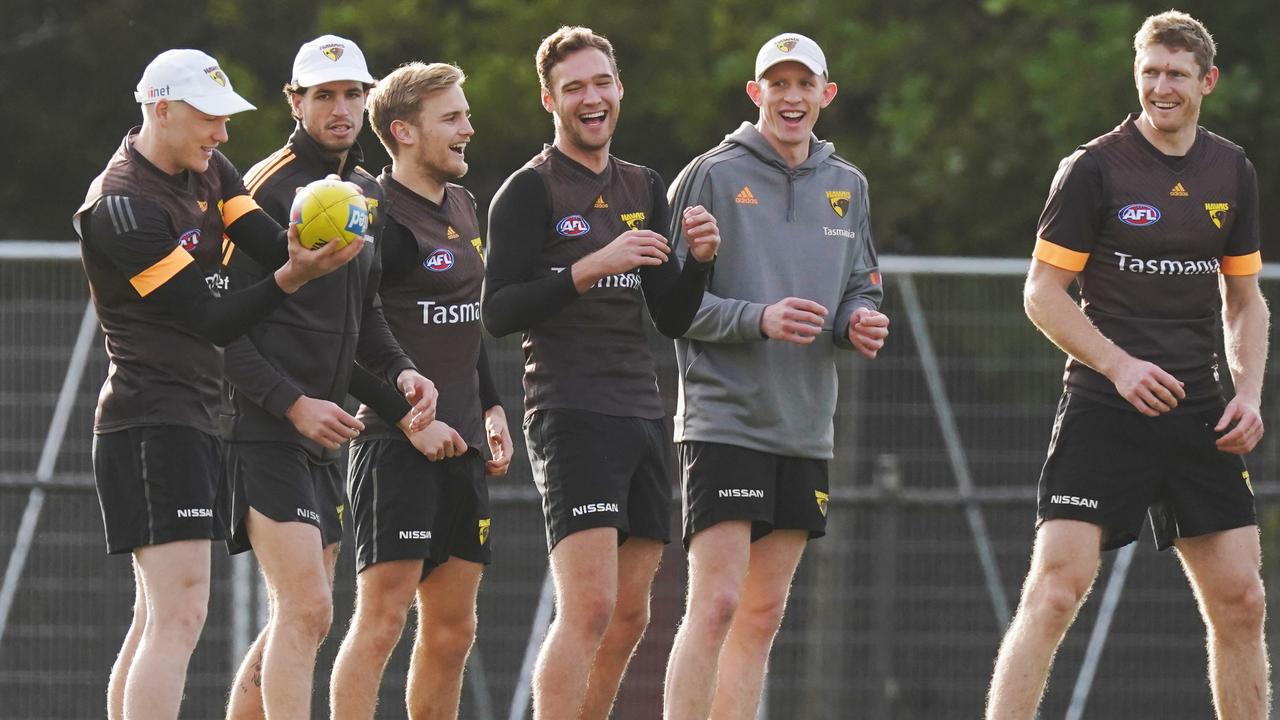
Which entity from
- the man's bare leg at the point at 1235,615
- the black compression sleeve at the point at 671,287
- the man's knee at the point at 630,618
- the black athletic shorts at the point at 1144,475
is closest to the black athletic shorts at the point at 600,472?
the man's knee at the point at 630,618

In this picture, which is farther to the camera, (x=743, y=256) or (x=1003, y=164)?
(x=1003, y=164)

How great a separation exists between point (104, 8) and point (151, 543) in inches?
479

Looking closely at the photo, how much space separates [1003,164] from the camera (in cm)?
1529

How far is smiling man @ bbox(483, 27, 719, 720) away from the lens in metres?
6.71

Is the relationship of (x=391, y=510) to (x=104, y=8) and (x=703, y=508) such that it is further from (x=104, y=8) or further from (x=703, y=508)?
(x=104, y=8)

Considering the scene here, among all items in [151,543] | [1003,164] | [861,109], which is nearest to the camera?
[151,543]

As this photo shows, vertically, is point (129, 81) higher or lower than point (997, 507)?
higher


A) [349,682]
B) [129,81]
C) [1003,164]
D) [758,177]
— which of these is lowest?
[349,682]

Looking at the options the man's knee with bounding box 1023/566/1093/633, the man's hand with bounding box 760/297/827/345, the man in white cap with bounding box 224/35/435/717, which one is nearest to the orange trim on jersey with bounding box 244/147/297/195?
the man in white cap with bounding box 224/35/435/717

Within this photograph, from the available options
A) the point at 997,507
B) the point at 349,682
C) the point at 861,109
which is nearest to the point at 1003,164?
the point at 861,109

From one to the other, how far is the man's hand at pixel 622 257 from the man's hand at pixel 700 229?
0.12 metres

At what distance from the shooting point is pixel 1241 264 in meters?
7.26

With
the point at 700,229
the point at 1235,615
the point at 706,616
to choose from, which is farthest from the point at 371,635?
the point at 1235,615

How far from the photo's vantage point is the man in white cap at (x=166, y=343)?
616 centimetres
